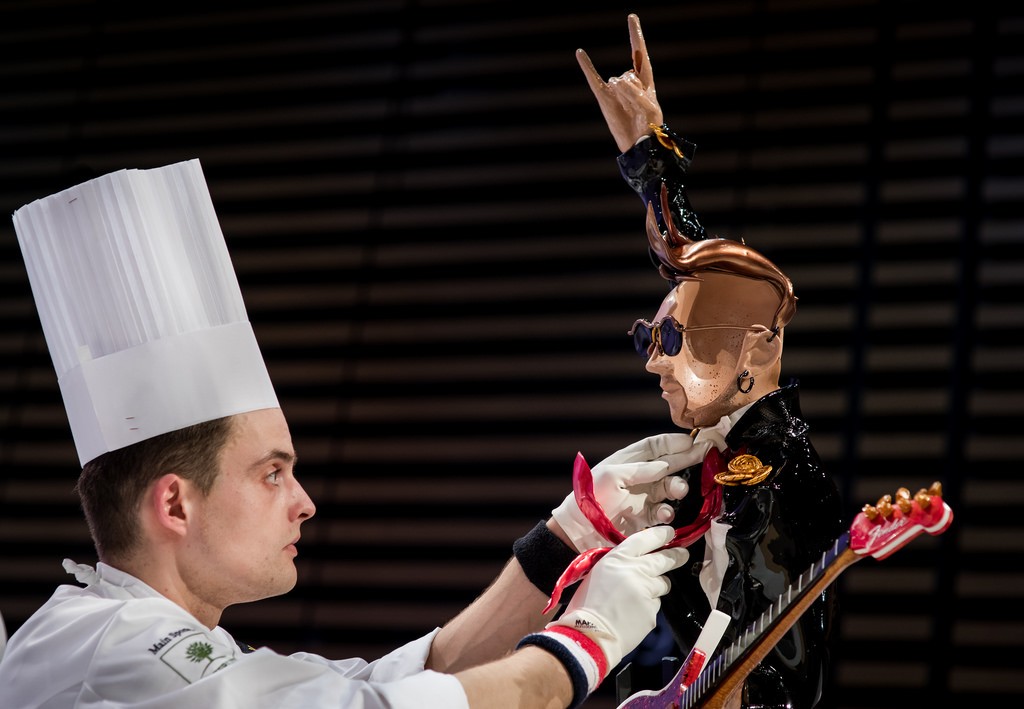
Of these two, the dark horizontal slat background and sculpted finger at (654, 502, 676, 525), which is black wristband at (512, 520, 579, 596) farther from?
the dark horizontal slat background

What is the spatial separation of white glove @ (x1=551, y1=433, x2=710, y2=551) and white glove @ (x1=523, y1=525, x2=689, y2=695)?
0.08 metres

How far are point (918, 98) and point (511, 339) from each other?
5.26 feet

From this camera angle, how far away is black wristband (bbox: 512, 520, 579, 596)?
5.73 ft

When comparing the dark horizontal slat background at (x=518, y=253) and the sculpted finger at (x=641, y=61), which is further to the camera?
the dark horizontal slat background at (x=518, y=253)

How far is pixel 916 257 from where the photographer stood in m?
3.39

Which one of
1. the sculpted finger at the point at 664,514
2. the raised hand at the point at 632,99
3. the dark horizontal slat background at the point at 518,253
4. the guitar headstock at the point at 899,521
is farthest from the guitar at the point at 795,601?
the dark horizontal slat background at the point at 518,253

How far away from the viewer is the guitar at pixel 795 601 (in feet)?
4.09

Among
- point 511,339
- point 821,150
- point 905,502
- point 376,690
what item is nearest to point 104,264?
point 376,690

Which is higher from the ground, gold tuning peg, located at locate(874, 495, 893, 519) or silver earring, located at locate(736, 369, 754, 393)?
silver earring, located at locate(736, 369, 754, 393)

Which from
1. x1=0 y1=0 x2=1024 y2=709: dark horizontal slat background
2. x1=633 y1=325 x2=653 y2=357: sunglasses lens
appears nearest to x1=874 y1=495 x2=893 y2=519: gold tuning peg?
x1=633 y1=325 x2=653 y2=357: sunglasses lens

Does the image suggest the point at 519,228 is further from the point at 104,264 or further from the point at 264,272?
the point at 104,264

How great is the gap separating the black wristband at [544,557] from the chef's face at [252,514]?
1.20 feet

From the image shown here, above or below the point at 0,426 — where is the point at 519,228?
Result: above

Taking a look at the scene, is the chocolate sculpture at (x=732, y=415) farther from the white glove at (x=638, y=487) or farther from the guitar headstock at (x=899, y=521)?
the guitar headstock at (x=899, y=521)
